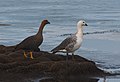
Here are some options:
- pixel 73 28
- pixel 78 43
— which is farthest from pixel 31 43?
pixel 73 28

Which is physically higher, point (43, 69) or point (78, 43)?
point (78, 43)

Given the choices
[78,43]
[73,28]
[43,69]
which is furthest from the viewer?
[73,28]

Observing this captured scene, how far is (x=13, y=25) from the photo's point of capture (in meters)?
28.7

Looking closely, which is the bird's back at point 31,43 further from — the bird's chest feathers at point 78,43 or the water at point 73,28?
the water at point 73,28

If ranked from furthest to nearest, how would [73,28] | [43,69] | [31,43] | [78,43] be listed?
1. [73,28]
2. [31,43]
3. [78,43]
4. [43,69]

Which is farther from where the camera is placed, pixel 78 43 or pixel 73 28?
pixel 73 28

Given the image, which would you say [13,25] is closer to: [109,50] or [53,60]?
[109,50]

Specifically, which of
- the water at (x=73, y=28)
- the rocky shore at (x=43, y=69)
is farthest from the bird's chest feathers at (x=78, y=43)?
the water at (x=73, y=28)

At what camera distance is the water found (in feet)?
61.3

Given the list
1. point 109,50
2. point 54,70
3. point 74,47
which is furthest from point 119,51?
point 54,70

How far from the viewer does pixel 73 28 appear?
88.1 ft

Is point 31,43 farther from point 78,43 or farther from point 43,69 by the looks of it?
point 43,69

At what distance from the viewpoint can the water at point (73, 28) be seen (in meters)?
18.7

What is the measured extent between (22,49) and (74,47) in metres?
1.90
